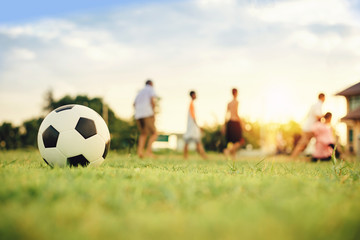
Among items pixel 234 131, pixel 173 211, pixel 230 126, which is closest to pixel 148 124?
pixel 230 126

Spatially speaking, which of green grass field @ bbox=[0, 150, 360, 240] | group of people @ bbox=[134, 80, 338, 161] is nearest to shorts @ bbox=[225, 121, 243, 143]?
group of people @ bbox=[134, 80, 338, 161]

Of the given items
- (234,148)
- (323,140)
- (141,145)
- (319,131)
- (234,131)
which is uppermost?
(234,131)

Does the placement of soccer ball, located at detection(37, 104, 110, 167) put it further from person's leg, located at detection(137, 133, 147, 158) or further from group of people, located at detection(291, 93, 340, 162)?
group of people, located at detection(291, 93, 340, 162)

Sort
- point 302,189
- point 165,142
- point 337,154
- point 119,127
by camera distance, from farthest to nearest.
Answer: point 119,127 < point 165,142 < point 337,154 < point 302,189

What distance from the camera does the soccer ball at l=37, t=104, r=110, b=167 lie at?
160 inches

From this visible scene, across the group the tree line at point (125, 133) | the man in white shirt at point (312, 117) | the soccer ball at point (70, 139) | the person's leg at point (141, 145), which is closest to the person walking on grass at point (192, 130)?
the tree line at point (125, 133)

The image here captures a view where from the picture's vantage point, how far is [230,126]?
33.0 feet

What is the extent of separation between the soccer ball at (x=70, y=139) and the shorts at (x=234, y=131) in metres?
6.30

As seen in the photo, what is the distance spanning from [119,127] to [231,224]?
14.9m

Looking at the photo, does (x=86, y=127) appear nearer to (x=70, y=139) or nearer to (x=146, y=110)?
(x=70, y=139)

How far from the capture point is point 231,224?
1.54m

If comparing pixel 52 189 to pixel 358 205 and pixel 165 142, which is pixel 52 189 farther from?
pixel 165 142

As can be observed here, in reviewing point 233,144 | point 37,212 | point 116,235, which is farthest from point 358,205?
point 233,144

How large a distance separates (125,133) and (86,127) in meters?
11.1
